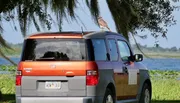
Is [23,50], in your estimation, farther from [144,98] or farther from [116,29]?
[116,29]

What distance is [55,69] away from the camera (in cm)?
1196

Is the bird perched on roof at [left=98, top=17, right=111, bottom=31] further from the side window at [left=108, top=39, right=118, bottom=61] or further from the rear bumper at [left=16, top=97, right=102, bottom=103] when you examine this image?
the rear bumper at [left=16, top=97, right=102, bottom=103]

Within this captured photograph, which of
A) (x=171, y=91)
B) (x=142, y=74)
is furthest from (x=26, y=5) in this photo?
(x=171, y=91)

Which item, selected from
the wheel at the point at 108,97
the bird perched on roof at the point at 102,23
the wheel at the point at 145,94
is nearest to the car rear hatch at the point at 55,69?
the wheel at the point at 108,97

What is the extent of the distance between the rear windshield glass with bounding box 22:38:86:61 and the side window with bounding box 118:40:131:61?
1819 mm

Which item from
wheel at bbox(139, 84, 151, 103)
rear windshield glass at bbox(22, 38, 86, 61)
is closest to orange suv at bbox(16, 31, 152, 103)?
rear windshield glass at bbox(22, 38, 86, 61)

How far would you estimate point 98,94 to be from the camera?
11.9 metres

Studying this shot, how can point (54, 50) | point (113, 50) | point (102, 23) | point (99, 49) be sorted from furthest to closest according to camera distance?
point (102, 23), point (113, 50), point (99, 49), point (54, 50)

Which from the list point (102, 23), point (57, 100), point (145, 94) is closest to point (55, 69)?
point (57, 100)

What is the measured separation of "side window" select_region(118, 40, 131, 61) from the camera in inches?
541

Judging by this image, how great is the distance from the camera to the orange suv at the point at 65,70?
11.8m

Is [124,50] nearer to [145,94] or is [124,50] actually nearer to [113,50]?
[113,50]

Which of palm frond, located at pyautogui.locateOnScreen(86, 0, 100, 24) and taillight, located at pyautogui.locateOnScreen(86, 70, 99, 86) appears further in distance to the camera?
palm frond, located at pyautogui.locateOnScreen(86, 0, 100, 24)

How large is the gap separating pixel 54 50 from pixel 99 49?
2.84 feet
